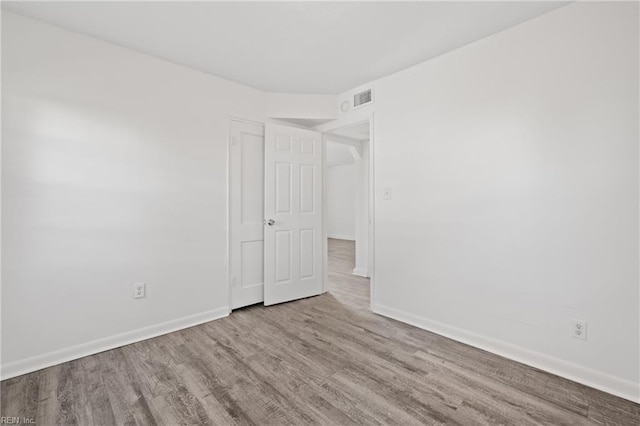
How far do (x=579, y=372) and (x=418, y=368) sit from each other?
3.35 ft

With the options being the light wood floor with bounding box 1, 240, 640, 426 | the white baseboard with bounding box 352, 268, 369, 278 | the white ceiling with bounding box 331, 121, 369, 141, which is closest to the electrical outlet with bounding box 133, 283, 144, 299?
the light wood floor with bounding box 1, 240, 640, 426

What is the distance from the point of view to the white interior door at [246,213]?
3152mm

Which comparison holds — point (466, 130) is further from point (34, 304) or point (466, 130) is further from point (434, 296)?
point (34, 304)

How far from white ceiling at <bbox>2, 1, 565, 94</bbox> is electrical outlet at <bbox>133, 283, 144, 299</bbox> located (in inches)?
80.1

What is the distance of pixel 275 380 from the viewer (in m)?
1.88

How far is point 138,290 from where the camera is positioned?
2496mm

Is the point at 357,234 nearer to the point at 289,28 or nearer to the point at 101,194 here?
the point at 289,28

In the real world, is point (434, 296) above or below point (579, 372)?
above

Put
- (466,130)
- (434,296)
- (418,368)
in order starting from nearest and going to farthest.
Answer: (418,368), (466,130), (434,296)

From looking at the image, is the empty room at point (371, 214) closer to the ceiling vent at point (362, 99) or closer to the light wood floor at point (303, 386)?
the light wood floor at point (303, 386)

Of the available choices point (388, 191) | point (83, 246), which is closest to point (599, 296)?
point (388, 191)

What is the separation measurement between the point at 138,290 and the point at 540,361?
320 centimetres

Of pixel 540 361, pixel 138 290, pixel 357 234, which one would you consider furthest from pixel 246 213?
pixel 540 361

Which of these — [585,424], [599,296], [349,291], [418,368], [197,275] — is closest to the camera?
[585,424]
